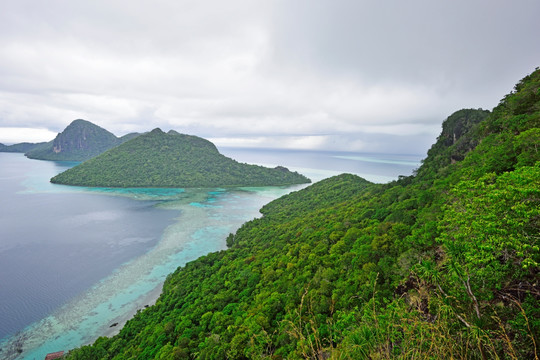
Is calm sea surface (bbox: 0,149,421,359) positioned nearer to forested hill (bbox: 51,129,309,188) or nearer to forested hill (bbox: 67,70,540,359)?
forested hill (bbox: 67,70,540,359)

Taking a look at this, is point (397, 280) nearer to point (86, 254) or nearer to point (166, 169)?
point (86, 254)

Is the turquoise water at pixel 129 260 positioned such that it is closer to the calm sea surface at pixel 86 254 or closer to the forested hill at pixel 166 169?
the calm sea surface at pixel 86 254

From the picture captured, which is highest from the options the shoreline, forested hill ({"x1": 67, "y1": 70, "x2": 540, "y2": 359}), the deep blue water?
forested hill ({"x1": 67, "y1": 70, "x2": 540, "y2": 359})

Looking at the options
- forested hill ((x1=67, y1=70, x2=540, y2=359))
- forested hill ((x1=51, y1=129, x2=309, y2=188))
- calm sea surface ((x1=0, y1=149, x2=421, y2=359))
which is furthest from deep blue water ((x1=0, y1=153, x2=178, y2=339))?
forested hill ((x1=51, y1=129, x2=309, y2=188))

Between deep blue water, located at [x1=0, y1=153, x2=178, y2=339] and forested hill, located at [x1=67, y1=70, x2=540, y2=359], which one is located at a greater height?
forested hill, located at [x1=67, y1=70, x2=540, y2=359]

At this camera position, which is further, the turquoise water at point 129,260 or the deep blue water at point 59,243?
the deep blue water at point 59,243

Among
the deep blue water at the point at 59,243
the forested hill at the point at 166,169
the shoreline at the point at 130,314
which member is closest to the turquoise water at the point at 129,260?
the shoreline at the point at 130,314
